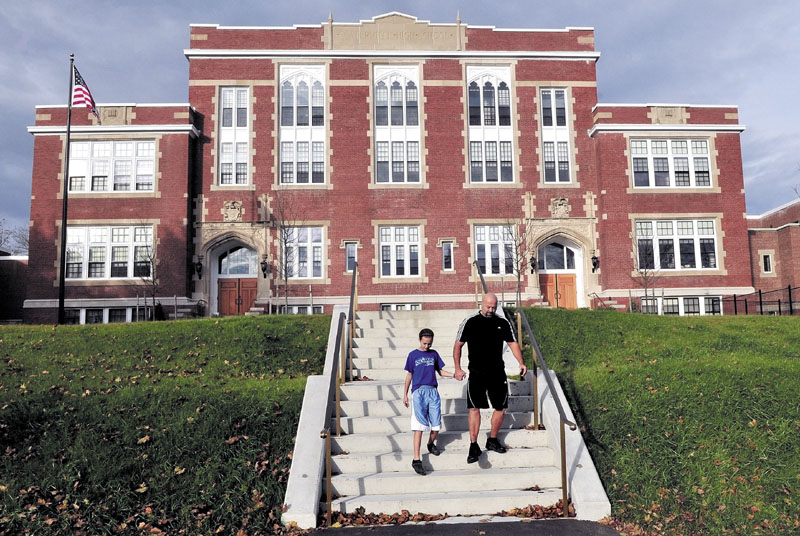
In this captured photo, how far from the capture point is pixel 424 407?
7.78m

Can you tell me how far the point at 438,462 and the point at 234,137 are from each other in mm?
21115

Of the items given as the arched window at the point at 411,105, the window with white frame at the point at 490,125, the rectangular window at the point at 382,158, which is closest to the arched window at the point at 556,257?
the window with white frame at the point at 490,125

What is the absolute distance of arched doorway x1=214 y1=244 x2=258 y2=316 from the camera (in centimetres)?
2625

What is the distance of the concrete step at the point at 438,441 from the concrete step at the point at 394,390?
42.0 inches

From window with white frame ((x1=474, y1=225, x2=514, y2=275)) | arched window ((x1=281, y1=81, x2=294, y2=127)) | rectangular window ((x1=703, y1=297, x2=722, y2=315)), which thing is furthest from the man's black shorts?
rectangular window ((x1=703, y1=297, x2=722, y2=315))

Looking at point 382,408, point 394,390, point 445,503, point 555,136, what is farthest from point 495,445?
point 555,136

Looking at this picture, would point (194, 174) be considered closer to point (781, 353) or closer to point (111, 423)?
point (111, 423)

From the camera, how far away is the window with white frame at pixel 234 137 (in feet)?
85.4

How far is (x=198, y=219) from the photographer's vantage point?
25516 mm

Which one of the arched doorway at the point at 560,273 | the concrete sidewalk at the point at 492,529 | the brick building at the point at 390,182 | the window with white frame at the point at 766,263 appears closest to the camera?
the concrete sidewalk at the point at 492,529

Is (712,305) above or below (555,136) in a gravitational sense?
below

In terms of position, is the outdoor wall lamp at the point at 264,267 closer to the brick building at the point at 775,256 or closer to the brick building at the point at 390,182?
the brick building at the point at 390,182

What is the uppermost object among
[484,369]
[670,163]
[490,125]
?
[490,125]

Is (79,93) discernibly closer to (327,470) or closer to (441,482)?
(327,470)
